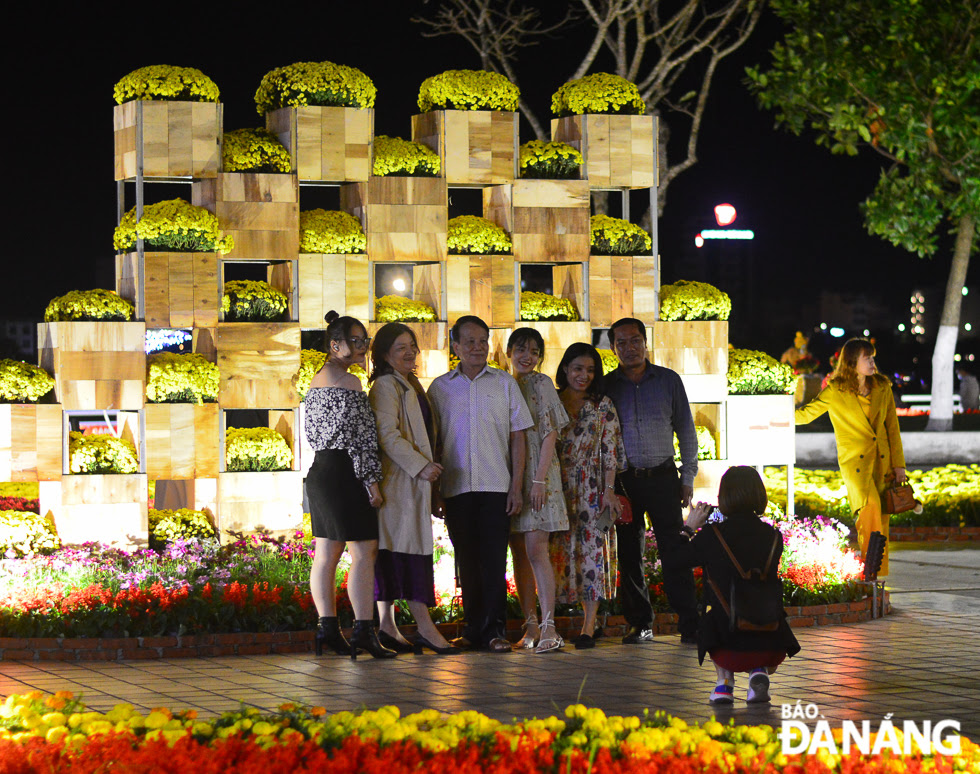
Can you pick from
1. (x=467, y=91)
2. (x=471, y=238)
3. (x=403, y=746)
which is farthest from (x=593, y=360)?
(x=467, y=91)

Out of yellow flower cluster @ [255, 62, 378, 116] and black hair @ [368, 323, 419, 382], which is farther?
yellow flower cluster @ [255, 62, 378, 116]

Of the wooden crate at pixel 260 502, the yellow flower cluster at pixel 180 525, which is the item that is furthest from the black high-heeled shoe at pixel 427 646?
the yellow flower cluster at pixel 180 525

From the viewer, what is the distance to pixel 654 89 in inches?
708

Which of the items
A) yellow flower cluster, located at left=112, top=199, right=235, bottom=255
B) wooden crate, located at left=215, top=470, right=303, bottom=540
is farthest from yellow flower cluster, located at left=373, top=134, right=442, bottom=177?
wooden crate, located at left=215, top=470, right=303, bottom=540

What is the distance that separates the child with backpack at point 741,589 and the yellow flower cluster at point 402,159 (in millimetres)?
5265

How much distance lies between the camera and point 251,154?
34.8 feet

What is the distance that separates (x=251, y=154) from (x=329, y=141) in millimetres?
591

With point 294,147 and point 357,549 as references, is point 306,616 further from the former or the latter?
point 294,147

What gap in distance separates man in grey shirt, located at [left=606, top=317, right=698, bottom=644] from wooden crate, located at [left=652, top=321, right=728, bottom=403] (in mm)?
3524

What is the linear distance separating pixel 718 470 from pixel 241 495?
3.86m

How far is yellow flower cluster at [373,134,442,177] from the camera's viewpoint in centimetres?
1095

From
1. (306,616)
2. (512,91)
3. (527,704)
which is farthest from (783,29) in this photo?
(527,704)

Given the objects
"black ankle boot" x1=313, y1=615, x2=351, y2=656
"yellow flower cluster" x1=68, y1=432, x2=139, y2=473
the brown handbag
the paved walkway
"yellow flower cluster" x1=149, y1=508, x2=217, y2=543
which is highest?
"yellow flower cluster" x1=68, y1=432, x2=139, y2=473

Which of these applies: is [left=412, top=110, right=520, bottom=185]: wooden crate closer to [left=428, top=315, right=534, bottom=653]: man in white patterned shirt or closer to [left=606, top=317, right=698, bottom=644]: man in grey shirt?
[left=606, top=317, right=698, bottom=644]: man in grey shirt
